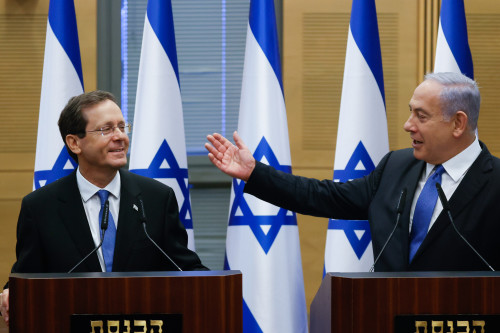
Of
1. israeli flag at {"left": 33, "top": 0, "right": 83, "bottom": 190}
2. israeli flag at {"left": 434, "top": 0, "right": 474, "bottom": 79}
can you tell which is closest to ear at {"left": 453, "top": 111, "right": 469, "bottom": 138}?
israeli flag at {"left": 434, "top": 0, "right": 474, "bottom": 79}

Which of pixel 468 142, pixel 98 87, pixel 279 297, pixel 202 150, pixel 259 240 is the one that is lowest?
pixel 279 297

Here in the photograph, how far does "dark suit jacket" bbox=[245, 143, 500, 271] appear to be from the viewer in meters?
2.44

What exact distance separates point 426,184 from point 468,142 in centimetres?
23

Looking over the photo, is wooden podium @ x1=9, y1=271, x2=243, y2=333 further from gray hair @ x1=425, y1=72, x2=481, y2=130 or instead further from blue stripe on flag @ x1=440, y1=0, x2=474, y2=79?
blue stripe on flag @ x1=440, y1=0, x2=474, y2=79

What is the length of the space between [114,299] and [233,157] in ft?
3.11

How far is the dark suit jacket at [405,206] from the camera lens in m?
2.44

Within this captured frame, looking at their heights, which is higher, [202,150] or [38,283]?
[202,150]

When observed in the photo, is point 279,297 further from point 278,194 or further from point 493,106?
point 493,106

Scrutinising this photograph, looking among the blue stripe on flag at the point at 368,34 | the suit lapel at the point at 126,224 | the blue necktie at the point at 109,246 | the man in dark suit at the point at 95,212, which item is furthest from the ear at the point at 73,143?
the blue stripe on flag at the point at 368,34

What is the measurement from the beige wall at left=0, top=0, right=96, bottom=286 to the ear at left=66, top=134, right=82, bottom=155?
2159 millimetres

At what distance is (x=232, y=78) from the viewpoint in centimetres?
514

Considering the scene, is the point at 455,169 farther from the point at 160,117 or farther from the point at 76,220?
the point at 160,117

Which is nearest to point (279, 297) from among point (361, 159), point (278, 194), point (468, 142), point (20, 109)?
point (361, 159)

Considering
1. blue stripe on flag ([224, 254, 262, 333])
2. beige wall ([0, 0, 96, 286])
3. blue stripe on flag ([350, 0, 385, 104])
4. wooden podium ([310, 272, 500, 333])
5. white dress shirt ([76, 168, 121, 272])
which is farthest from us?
beige wall ([0, 0, 96, 286])
